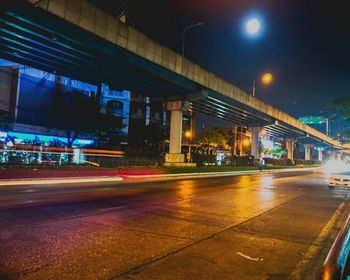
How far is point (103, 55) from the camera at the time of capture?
24.2 metres

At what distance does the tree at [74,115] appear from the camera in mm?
43344

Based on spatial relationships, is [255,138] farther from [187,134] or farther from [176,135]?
[176,135]

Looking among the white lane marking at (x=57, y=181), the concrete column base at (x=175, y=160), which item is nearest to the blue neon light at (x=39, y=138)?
the concrete column base at (x=175, y=160)

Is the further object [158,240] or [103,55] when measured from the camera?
[103,55]

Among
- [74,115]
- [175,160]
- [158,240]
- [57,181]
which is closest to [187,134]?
[74,115]

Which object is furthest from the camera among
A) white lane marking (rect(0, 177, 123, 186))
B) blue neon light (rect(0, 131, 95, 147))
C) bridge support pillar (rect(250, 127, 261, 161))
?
bridge support pillar (rect(250, 127, 261, 161))

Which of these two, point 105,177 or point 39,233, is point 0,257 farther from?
point 105,177

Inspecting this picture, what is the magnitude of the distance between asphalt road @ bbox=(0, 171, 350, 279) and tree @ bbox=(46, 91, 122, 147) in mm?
32694

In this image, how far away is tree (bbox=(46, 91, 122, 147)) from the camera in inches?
1706

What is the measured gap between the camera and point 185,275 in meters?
5.12

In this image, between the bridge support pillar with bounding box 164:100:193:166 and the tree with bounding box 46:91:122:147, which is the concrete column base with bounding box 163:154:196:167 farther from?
the tree with bounding box 46:91:122:147

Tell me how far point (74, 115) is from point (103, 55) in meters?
21.2

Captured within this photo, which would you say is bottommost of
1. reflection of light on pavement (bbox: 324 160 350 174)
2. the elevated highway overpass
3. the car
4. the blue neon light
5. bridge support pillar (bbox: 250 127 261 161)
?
the car

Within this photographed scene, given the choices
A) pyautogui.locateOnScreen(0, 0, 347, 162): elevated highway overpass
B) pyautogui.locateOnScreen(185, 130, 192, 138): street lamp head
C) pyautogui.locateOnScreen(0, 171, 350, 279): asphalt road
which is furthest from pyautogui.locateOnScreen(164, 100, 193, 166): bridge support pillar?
pyautogui.locateOnScreen(185, 130, 192, 138): street lamp head
